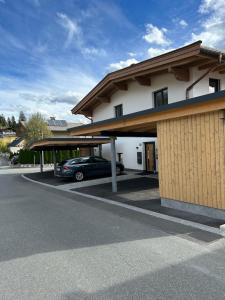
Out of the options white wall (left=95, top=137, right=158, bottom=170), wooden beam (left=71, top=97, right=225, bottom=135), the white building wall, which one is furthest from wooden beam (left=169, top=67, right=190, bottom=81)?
wooden beam (left=71, top=97, right=225, bottom=135)

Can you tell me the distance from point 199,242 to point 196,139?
2.77 m

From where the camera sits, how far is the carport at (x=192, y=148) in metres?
6.56

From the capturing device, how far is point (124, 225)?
6652 millimetres

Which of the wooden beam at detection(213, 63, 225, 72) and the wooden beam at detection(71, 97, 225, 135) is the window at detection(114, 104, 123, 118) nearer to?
the wooden beam at detection(213, 63, 225, 72)

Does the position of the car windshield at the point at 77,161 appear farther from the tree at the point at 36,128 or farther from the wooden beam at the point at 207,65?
the tree at the point at 36,128

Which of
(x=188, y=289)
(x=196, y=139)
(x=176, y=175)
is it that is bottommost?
(x=188, y=289)

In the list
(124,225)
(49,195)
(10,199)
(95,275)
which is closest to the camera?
(95,275)

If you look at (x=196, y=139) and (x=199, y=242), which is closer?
(x=199, y=242)

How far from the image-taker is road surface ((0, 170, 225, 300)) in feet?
12.1

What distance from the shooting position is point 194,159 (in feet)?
23.9

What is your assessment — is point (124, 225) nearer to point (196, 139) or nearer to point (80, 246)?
point (80, 246)

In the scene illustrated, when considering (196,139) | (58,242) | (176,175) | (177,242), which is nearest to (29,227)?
(58,242)

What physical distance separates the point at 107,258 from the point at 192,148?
3852 mm

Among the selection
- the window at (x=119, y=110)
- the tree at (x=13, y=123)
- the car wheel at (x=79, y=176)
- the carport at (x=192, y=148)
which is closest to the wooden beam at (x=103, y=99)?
the window at (x=119, y=110)
